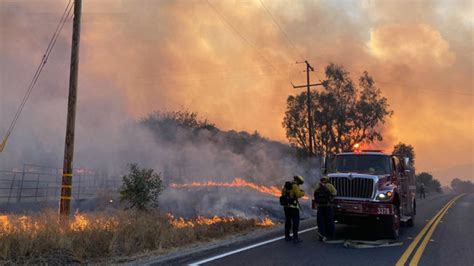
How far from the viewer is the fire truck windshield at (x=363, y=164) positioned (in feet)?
38.8

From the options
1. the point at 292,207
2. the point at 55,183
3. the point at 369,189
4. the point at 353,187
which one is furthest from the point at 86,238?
the point at 55,183

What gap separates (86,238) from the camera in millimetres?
7723

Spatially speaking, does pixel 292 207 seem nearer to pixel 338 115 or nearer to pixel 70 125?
pixel 70 125

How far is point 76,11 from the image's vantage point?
1259cm

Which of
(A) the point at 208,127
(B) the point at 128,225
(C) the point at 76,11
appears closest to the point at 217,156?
(A) the point at 208,127

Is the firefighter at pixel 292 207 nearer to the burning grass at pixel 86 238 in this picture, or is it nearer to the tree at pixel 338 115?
the burning grass at pixel 86 238

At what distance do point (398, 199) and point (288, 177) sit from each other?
24159 millimetres

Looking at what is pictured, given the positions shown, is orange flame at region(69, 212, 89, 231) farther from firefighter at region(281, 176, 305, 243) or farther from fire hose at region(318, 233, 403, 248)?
fire hose at region(318, 233, 403, 248)

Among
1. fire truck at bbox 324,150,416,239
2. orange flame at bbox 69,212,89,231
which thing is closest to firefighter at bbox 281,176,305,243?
fire truck at bbox 324,150,416,239

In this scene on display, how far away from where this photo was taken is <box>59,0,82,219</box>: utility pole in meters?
11.7

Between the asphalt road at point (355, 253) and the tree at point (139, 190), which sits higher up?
the tree at point (139, 190)

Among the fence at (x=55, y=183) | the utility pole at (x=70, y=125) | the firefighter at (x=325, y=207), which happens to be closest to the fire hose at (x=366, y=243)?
the firefighter at (x=325, y=207)

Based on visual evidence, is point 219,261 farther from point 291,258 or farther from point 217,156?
point 217,156

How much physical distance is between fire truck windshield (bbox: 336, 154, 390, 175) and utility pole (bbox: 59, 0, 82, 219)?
26.8 ft
